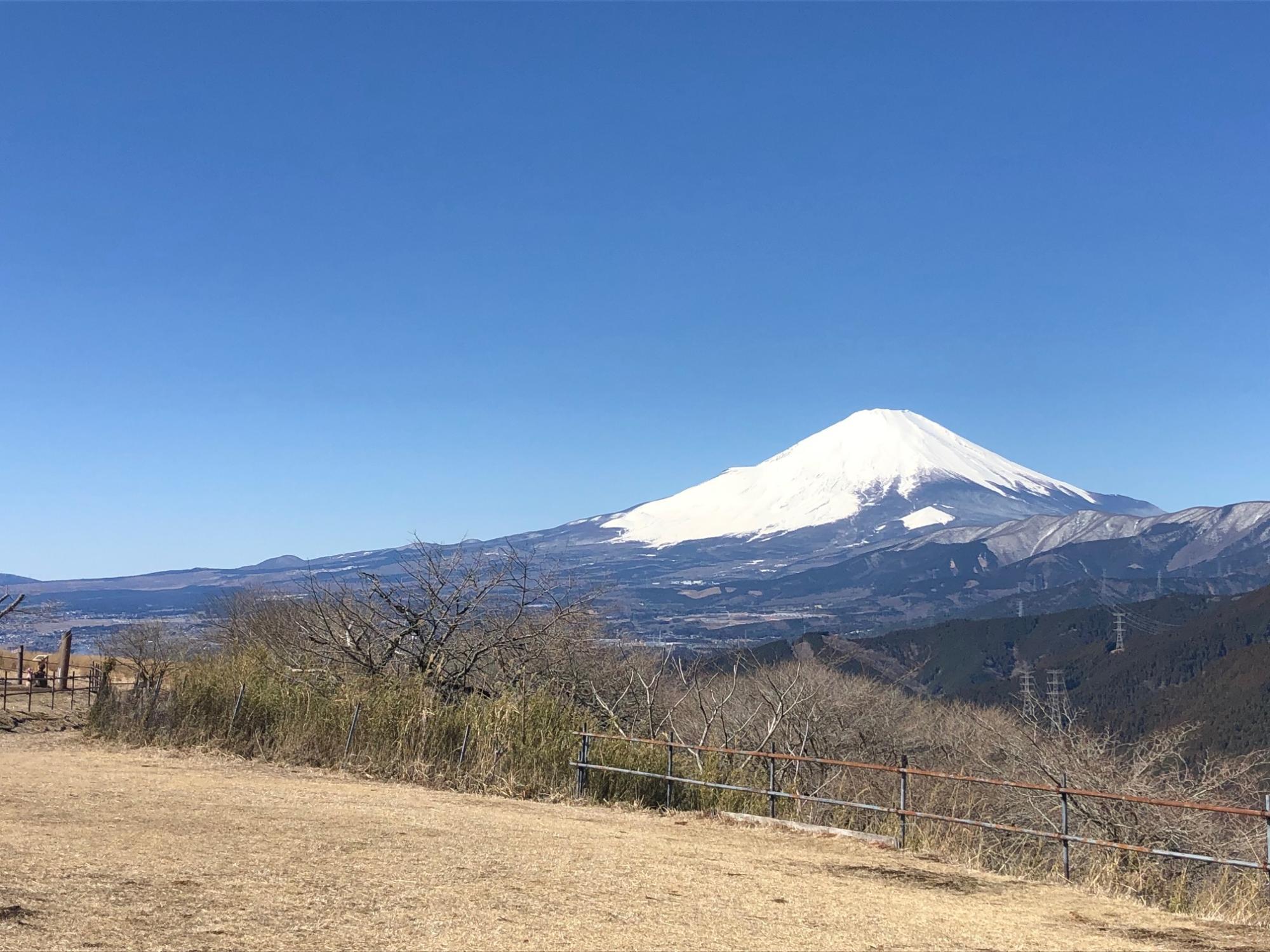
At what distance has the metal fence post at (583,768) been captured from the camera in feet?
50.3

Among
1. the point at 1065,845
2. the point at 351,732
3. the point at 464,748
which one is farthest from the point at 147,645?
the point at 1065,845

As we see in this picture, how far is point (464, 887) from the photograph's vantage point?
8.86 m

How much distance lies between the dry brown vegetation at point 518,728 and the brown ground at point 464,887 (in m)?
1.79

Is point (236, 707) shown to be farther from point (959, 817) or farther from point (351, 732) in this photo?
point (959, 817)

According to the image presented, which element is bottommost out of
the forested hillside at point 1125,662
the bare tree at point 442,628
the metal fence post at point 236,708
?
the forested hillside at point 1125,662

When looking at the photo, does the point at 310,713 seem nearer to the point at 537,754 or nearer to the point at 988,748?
the point at 537,754

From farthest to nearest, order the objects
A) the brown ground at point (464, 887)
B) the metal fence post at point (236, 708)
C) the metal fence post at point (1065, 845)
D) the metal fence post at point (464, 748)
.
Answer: the metal fence post at point (236, 708), the metal fence post at point (464, 748), the metal fence post at point (1065, 845), the brown ground at point (464, 887)

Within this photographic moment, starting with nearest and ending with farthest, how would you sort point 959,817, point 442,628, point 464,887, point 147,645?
point 464,887 < point 959,817 < point 442,628 < point 147,645

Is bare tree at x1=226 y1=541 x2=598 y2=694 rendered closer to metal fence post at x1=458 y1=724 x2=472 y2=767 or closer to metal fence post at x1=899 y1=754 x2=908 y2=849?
metal fence post at x1=458 y1=724 x2=472 y2=767

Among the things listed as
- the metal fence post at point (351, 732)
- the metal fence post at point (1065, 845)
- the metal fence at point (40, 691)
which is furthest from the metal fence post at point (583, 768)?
the metal fence at point (40, 691)

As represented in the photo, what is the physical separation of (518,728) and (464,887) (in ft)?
24.8

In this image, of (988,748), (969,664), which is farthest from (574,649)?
(969,664)

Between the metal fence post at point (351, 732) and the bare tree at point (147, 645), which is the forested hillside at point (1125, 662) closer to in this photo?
the bare tree at point (147, 645)

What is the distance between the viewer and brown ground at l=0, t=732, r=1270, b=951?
7.39 m
